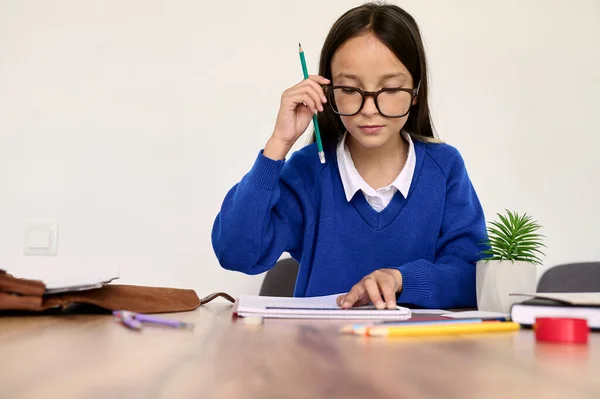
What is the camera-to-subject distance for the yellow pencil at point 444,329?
0.64 meters

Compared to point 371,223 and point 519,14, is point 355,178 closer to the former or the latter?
point 371,223

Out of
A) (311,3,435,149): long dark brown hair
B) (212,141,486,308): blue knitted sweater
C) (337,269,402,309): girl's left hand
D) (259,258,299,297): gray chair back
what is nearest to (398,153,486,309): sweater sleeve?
(212,141,486,308): blue knitted sweater

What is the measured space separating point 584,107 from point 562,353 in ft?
6.61

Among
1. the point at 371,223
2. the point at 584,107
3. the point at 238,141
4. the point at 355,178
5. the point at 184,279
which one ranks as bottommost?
the point at 184,279

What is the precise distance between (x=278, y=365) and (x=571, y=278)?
2.00 m

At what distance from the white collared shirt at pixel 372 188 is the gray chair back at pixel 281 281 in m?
0.65

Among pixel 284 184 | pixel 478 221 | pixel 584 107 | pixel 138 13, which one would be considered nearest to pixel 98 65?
pixel 138 13

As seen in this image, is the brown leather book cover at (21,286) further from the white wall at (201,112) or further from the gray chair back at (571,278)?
the gray chair back at (571,278)

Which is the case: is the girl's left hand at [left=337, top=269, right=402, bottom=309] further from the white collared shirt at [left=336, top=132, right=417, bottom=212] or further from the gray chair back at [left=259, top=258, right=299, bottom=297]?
the gray chair back at [left=259, top=258, right=299, bottom=297]

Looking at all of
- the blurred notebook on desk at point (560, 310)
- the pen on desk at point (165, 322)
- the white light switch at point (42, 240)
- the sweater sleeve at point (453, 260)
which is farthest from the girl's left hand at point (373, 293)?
the white light switch at point (42, 240)

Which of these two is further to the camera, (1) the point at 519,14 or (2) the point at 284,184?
(1) the point at 519,14

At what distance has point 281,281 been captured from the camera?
2.14 m

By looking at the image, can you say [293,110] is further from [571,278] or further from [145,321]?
[571,278]

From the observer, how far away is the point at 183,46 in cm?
230
